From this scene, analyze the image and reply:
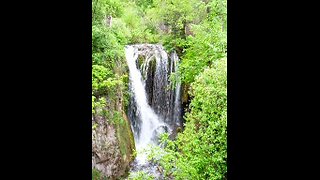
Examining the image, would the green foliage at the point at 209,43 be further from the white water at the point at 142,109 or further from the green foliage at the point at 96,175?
the green foliage at the point at 96,175

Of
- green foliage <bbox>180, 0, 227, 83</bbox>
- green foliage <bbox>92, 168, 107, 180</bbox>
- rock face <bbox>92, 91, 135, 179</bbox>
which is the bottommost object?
green foliage <bbox>92, 168, 107, 180</bbox>

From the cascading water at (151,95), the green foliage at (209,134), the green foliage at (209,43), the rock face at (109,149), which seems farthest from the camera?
the cascading water at (151,95)

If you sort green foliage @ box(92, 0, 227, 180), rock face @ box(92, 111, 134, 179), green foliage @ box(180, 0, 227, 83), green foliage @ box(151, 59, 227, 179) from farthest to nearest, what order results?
rock face @ box(92, 111, 134, 179) < green foliage @ box(180, 0, 227, 83) < green foliage @ box(92, 0, 227, 180) < green foliage @ box(151, 59, 227, 179)

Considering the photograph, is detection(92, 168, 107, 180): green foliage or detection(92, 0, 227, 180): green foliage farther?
detection(92, 168, 107, 180): green foliage

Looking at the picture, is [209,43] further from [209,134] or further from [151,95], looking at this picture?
[151,95]

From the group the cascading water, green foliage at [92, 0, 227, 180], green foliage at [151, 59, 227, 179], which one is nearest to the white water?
the cascading water

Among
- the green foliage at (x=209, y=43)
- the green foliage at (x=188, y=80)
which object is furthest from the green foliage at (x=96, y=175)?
the green foliage at (x=209, y=43)

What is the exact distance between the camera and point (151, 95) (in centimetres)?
1534

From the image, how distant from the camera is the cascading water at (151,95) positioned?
14.5 meters

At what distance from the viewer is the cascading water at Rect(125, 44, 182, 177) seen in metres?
14.5

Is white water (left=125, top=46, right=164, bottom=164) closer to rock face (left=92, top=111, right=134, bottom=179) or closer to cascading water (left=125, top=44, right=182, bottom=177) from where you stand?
cascading water (left=125, top=44, right=182, bottom=177)

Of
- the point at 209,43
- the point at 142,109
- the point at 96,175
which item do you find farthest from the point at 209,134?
the point at 142,109
